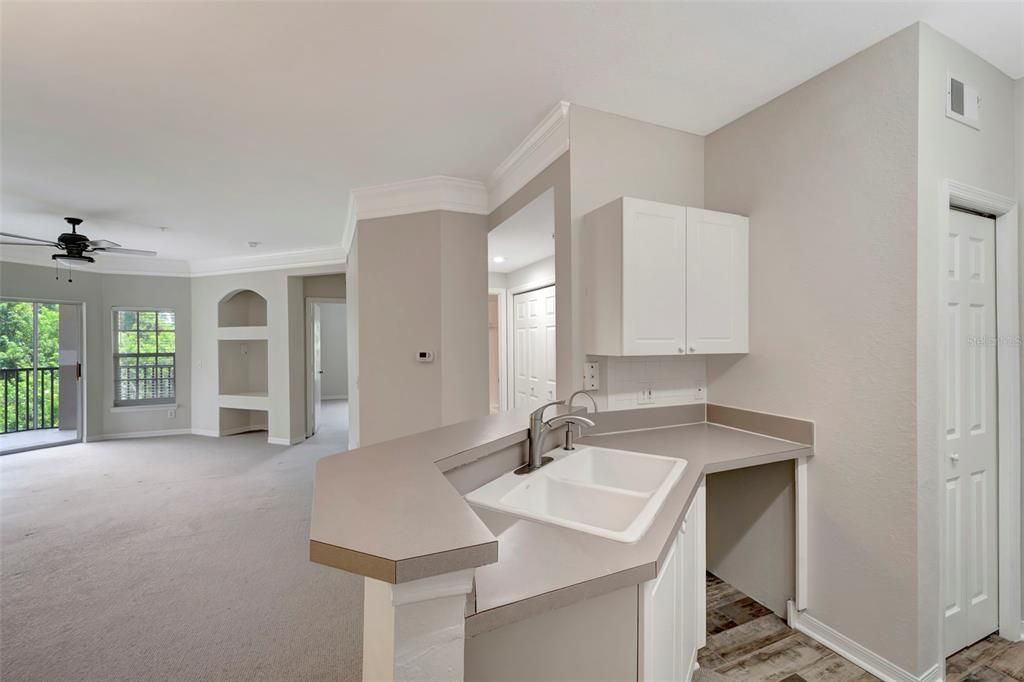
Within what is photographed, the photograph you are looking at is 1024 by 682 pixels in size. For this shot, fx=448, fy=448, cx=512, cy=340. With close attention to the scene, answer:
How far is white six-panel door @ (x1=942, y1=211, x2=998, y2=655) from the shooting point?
6.06ft

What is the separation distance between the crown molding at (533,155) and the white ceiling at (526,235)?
17 centimetres

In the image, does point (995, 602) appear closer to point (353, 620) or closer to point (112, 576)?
point (353, 620)

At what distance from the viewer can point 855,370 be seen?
1910mm

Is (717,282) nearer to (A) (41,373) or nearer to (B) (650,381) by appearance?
(B) (650,381)

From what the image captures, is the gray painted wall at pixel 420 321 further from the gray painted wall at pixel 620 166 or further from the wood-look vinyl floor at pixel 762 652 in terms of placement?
the wood-look vinyl floor at pixel 762 652

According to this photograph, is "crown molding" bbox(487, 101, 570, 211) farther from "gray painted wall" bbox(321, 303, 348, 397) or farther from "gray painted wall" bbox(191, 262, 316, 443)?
"gray painted wall" bbox(321, 303, 348, 397)

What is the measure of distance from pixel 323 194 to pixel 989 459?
14.6 ft

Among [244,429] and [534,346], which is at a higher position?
[534,346]

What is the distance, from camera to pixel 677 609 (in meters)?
1.36

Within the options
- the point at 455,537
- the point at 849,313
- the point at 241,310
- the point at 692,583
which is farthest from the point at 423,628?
the point at 241,310

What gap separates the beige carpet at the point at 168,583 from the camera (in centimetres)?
198

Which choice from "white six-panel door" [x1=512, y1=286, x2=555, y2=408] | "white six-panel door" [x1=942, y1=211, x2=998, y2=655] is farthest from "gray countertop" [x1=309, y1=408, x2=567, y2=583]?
"white six-panel door" [x1=512, y1=286, x2=555, y2=408]

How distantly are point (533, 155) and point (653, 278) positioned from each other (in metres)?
1.16

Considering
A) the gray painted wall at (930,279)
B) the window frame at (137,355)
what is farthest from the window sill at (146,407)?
the gray painted wall at (930,279)
